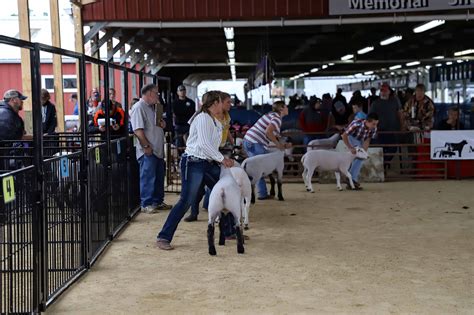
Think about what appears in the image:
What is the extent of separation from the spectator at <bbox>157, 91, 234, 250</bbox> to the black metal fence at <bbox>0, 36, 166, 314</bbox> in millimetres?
834

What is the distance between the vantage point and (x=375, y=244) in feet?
26.2

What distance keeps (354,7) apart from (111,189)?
700 centimetres

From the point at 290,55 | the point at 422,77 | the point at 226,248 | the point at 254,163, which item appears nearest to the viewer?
the point at 226,248

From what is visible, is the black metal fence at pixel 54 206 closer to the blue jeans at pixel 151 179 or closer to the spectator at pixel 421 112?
the blue jeans at pixel 151 179

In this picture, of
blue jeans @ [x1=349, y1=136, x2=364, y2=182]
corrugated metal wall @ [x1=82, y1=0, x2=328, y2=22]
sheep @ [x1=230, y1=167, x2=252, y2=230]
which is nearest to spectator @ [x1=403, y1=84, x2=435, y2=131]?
blue jeans @ [x1=349, y1=136, x2=364, y2=182]

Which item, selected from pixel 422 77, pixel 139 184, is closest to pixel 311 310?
pixel 139 184

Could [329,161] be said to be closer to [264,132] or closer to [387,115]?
[264,132]

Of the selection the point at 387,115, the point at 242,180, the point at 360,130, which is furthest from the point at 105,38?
the point at 242,180

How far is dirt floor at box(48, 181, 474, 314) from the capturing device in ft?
18.7

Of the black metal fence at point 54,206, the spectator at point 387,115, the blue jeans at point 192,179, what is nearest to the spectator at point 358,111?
the spectator at point 387,115

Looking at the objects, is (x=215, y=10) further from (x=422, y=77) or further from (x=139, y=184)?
(x=422, y=77)

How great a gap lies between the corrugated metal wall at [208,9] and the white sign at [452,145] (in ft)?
10.6

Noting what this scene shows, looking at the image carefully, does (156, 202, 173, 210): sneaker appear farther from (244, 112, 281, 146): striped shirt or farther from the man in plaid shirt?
the man in plaid shirt

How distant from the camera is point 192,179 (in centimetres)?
764
